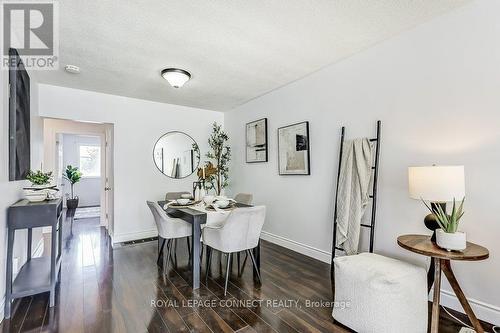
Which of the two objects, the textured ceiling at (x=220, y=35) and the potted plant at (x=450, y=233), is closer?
the potted plant at (x=450, y=233)

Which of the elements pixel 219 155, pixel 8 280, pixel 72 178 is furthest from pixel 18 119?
pixel 72 178

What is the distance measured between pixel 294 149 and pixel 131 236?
320 centimetres

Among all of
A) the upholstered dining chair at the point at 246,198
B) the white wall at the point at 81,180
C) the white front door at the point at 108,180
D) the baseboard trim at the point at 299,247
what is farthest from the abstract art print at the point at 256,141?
the white wall at the point at 81,180

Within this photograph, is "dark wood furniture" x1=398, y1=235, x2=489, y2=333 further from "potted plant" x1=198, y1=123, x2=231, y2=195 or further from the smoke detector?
the smoke detector

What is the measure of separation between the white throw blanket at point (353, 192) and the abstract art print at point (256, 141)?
5.73 feet

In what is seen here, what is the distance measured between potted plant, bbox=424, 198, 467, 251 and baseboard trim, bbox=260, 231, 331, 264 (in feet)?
5.16

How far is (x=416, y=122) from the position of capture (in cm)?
232

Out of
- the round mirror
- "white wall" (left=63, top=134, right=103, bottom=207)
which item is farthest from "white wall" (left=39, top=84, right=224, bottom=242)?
"white wall" (left=63, top=134, right=103, bottom=207)

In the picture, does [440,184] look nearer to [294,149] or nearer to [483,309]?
[483,309]

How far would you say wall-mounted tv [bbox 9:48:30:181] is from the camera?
220 centimetres

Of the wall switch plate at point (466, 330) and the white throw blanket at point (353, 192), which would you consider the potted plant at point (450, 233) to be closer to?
the wall switch plate at point (466, 330)

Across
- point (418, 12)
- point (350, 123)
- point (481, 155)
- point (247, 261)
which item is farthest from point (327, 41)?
point (247, 261)

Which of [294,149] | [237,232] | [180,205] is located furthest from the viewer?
[294,149]

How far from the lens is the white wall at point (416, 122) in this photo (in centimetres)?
190
